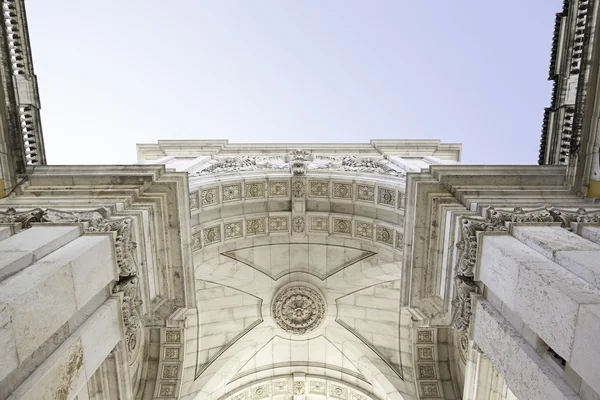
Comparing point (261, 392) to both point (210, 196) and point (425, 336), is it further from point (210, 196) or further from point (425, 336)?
point (210, 196)

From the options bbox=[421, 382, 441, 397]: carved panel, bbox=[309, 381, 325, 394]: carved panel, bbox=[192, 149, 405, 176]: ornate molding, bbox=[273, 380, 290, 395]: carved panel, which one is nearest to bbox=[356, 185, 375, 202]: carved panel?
bbox=[192, 149, 405, 176]: ornate molding

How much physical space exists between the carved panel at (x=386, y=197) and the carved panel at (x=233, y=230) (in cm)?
411

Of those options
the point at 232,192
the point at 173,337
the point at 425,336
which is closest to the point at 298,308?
the point at 173,337

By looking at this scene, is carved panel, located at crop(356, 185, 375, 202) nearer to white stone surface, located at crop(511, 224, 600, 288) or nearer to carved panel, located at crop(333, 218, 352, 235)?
carved panel, located at crop(333, 218, 352, 235)

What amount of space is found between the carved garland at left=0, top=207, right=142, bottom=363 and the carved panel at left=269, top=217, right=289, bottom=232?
6155 mm

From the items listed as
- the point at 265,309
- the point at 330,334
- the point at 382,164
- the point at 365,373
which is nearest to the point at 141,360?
the point at 265,309

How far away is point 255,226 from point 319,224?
195 cm

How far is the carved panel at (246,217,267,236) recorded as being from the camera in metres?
13.2

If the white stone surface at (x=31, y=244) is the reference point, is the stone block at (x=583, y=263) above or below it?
below

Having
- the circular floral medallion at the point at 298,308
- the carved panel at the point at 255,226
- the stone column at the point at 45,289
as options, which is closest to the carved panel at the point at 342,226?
the carved panel at the point at 255,226

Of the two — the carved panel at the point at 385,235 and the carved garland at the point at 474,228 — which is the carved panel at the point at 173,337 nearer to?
the carved panel at the point at 385,235

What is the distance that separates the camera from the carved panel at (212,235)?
1253cm

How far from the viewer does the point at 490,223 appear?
23.4ft

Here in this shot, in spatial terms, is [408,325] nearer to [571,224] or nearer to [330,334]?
[330,334]
